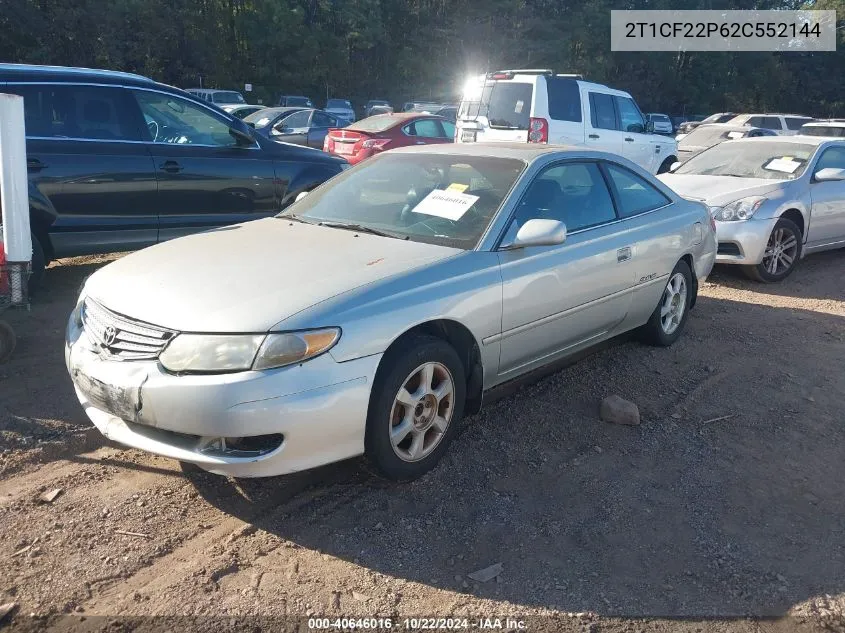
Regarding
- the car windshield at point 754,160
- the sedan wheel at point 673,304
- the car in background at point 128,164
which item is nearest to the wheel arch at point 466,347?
the sedan wheel at point 673,304

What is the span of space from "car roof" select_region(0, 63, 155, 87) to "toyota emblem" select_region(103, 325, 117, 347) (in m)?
3.78

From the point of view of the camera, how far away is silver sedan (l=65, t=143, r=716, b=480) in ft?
9.52

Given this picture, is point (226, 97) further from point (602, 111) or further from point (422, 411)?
point (422, 411)

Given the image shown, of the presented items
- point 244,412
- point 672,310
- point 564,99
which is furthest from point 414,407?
point 564,99

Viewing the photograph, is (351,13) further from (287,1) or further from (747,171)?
(747,171)

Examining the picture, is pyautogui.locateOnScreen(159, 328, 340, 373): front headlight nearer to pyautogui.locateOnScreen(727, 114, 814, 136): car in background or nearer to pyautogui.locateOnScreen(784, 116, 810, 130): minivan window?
pyautogui.locateOnScreen(727, 114, 814, 136): car in background

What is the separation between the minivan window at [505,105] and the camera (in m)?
11.3

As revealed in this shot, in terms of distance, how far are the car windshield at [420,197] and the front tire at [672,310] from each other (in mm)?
1803

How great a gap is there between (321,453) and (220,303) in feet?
2.48

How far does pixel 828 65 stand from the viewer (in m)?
51.3

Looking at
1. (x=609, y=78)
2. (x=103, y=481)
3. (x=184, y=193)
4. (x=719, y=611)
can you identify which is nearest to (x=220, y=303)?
(x=103, y=481)

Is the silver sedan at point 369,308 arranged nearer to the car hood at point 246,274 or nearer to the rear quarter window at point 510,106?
the car hood at point 246,274

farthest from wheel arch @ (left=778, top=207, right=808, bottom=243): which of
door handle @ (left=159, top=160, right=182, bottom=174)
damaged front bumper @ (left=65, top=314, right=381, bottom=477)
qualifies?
damaged front bumper @ (left=65, top=314, right=381, bottom=477)

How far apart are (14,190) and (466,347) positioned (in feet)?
9.38
